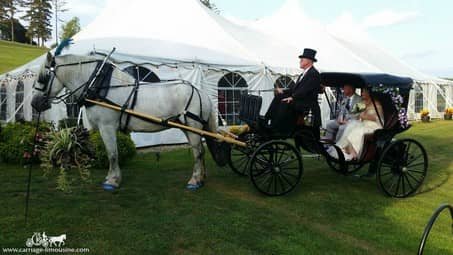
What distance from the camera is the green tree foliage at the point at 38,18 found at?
68.2m

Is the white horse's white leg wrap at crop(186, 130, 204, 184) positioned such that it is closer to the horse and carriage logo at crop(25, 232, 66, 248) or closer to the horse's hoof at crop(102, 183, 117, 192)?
the horse's hoof at crop(102, 183, 117, 192)

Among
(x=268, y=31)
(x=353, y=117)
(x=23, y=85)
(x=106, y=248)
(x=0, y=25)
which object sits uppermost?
(x=0, y=25)

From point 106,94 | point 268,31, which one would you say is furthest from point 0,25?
point 106,94

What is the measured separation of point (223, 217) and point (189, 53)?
8.03 m

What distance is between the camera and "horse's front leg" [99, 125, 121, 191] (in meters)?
5.56

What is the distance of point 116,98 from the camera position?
5.56m

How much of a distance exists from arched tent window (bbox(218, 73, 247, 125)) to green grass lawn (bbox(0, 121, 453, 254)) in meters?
5.71

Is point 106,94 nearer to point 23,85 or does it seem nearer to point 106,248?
point 106,248

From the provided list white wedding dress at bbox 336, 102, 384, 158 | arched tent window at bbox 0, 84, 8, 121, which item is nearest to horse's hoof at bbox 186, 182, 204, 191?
white wedding dress at bbox 336, 102, 384, 158

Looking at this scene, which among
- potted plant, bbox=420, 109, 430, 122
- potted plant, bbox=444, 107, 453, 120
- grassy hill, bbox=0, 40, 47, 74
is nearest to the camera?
potted plant, bbox=420, 109, 430, 122

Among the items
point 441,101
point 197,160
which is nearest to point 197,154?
point 197,160

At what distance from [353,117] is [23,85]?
41.8 ft

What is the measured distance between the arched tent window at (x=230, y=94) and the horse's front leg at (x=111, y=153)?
6.70 meters

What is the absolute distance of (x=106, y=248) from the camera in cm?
368
